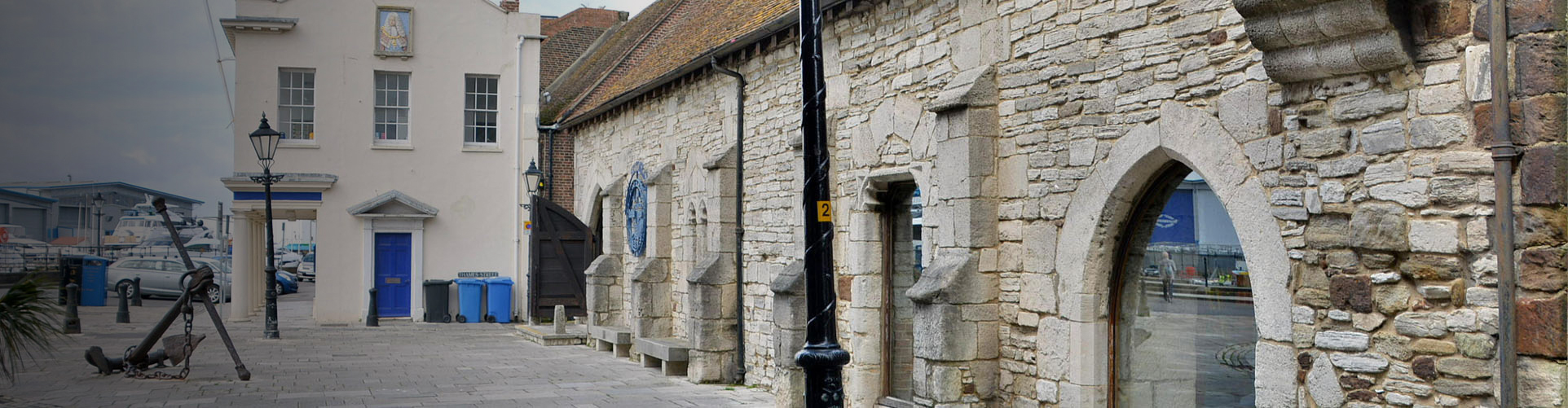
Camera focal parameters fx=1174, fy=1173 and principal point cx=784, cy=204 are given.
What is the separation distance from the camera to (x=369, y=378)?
44.1ft

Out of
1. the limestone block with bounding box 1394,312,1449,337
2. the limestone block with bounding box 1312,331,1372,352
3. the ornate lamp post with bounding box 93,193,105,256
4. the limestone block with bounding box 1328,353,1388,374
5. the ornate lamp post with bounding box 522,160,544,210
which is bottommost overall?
the limestone block with bounding box 1328,353,1388,374

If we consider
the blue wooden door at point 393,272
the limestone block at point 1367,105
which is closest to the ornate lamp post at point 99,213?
the limestone block at point 1367,105

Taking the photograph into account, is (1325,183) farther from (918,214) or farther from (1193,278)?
(918,214)

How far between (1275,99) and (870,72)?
14.8 ft

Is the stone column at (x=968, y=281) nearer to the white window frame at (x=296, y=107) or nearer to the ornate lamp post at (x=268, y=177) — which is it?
the ornate lamp post at (x=268, y=177)

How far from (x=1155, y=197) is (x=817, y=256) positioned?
244 cm

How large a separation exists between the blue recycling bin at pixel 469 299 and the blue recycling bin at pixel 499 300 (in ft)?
0.58

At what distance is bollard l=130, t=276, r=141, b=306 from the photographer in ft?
70.0

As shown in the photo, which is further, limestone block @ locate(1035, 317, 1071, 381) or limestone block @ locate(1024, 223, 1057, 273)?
limestone block @ locate(1024, 223, 1057, 273)

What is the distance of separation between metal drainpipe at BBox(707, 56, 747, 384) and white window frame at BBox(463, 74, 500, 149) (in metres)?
11.4

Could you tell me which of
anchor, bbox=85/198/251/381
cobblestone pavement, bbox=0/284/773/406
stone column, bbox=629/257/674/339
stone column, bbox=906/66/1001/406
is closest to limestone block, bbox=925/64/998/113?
stone column, bbox=906/66/1001/406

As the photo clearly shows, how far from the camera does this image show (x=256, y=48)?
Answer: 71.7ft

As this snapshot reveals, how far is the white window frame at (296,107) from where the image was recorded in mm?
22078

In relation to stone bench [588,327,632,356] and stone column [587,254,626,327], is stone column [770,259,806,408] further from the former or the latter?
stone column [587,254,626,327]
